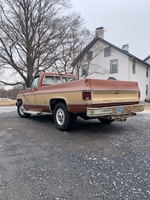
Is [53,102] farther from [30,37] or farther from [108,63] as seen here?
[108,63]

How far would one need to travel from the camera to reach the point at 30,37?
67.1 ft

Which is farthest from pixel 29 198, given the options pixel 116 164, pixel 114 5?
pixel 114 5

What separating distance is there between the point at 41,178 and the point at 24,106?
5.90m

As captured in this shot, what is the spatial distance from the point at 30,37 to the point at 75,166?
1947 cm

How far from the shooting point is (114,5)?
1866cm

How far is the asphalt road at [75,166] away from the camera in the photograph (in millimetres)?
2523

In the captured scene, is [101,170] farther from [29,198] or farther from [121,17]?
[121,17]

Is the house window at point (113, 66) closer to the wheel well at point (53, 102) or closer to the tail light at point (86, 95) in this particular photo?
the wheel well at point (53, 102)

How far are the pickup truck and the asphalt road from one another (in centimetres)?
58

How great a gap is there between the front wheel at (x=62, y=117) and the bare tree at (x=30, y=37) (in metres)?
15.0

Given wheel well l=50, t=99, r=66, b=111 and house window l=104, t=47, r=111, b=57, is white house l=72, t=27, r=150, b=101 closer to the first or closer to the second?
house window l=104, t=47, r=111, b=57

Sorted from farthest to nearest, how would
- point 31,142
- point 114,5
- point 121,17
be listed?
point 121,17
point 114,5
point 31,142

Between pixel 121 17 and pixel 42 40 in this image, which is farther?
pixel 121 17

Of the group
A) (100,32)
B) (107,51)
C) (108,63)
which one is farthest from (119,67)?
(100,32)
